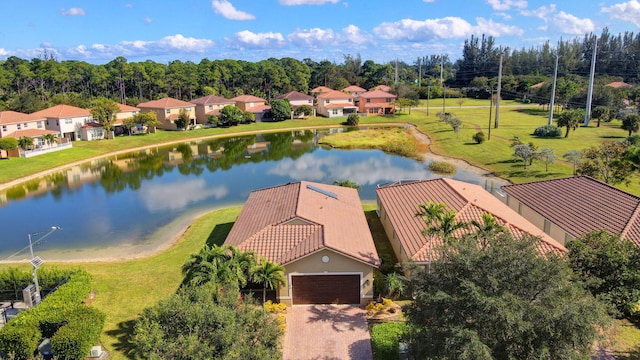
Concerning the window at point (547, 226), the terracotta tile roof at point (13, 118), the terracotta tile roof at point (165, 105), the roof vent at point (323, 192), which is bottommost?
the window at point (547, 226)

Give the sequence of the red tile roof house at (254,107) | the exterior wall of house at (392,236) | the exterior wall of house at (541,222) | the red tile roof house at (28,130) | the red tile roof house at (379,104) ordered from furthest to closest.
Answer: the red tile roof house at (379,104) < the red tile roof house at (254,107) < the red tile roof house at (28,130) < the exterior wall of house at (541,222) < the exterior wall of house at (392,236)

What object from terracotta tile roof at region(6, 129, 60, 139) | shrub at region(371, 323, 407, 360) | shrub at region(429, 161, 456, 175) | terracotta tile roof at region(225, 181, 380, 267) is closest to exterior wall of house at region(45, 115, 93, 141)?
terracotta tile roof at region(6, 129, 60, 139)

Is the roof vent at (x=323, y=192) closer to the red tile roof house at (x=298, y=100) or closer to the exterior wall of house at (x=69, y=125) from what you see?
the exterior wall of house at (x=69, y=125)

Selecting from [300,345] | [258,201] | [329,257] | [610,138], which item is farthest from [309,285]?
[610,138]

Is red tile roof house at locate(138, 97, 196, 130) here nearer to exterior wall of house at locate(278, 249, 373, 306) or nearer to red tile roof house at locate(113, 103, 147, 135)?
red tile roof house at locate(113, 103, 147, 135)

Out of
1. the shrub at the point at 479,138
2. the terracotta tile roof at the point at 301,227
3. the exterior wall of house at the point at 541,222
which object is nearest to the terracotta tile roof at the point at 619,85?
the shrub at the point at 479,138

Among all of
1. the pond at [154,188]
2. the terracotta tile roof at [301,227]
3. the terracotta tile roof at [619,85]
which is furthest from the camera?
the terracotta tile roof at [619,85]
